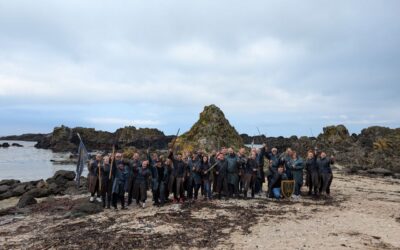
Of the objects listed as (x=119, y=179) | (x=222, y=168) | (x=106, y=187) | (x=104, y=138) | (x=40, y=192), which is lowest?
(x=40, y=192)


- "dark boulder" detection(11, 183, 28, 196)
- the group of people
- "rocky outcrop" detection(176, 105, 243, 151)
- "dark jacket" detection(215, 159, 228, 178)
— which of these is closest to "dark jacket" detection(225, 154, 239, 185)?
the group of people

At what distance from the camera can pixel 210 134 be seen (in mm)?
40188

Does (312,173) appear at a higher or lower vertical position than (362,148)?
lower

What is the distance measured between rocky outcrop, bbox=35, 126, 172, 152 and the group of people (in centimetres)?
6662

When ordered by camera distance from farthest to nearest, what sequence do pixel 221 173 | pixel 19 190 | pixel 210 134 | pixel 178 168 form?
pixel 210 134, pixel 19 190, pixel 221 173, pixel 178 168

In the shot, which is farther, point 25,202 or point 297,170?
point 25,202

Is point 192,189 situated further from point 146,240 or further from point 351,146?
point 351,146

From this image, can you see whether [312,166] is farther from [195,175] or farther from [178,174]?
[178,174]

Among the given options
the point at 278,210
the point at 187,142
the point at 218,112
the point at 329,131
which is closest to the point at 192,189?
the point at 278,210

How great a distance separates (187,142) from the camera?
4012 cm

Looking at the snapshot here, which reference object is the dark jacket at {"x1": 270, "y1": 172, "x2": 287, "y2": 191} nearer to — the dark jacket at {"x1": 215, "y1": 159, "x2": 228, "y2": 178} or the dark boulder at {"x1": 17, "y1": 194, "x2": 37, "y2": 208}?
the dark jacket at {"x1": 215, "y1": 159, "x2": 228, "y2": 178}

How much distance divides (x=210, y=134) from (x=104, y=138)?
5816 cm

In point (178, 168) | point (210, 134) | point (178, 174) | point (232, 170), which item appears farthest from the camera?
point (210, 134)

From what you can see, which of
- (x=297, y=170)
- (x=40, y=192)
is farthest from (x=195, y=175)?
(x=40, y=192)
